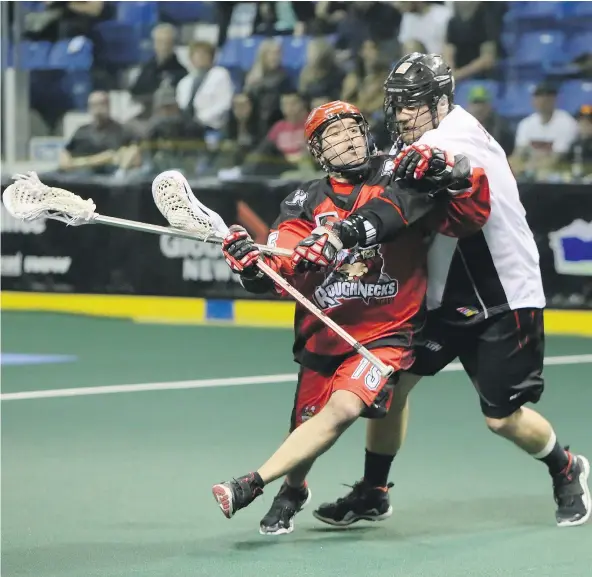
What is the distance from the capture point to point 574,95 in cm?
1018

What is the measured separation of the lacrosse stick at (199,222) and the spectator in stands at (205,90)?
629 cm

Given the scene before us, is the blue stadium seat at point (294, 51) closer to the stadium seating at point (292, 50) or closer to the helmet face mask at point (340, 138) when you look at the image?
the stadium seating at point (292, 50)

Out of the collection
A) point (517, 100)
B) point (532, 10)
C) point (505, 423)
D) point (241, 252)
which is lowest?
point (505, 423)

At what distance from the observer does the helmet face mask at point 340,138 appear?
4.68 meters

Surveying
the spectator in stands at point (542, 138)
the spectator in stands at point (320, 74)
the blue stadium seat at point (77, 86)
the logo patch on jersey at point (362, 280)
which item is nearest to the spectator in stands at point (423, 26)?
the spectator in stands at point (320, 74)

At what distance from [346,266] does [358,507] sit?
92 cm

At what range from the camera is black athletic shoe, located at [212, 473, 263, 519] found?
14.8ft

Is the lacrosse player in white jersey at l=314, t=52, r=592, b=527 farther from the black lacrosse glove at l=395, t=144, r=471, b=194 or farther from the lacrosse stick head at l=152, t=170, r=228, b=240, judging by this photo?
the lacrosse stick head at l=152, t=170, r=228, b=240

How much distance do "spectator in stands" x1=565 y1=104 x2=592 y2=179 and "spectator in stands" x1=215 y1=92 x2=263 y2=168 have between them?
8.05 ft

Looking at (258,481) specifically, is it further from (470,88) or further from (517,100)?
(470,88)

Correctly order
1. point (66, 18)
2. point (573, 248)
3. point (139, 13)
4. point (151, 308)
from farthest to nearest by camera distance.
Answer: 1. point (66, 18)
2. point (139, 13)
3. point (151, 308)
4. point (573, 248)

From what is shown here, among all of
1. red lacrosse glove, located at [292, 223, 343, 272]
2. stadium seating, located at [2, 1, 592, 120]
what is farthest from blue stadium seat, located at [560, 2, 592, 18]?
red lacrosse glove, located at [292, 223, 343, 272]

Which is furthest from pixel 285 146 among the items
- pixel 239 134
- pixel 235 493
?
pixel 235 493

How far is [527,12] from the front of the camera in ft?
34.1
